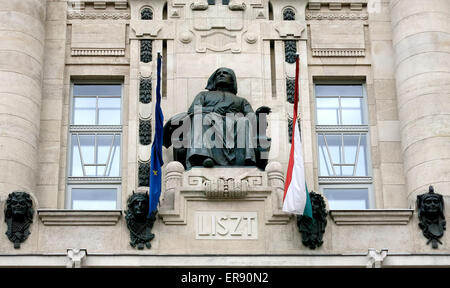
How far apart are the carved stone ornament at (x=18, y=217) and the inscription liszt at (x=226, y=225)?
11.6 feet

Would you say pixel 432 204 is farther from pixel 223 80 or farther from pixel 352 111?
pixel 223 80

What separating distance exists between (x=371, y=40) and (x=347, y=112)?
6.16ft

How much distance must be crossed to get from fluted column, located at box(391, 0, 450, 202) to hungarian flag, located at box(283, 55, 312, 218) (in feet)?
9.66

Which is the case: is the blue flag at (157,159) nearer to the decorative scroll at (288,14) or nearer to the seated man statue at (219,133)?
the seated man statue at (219,133)

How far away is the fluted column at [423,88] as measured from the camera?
89.2 feet

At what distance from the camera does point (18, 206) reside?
25547 millimetres

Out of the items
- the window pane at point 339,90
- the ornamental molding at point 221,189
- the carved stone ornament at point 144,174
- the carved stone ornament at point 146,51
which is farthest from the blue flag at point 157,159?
the window pane at point 339,90

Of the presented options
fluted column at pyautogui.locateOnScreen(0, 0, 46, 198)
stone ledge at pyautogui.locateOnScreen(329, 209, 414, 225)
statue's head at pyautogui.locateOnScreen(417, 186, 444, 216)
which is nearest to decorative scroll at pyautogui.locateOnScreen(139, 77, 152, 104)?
fluted column at pyautogui.locateOnScreen(0, 0, 46, 198)

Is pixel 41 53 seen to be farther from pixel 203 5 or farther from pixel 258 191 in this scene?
pixel 258 191

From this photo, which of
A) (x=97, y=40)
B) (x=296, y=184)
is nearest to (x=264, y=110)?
(x=296, y=184)

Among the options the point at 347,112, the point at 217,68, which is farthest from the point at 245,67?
the point at 347,112

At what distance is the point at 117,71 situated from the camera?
→ 2952 cm

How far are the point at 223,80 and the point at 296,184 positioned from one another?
13.1 ft

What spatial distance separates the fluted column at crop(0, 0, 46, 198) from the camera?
27.1 meters
